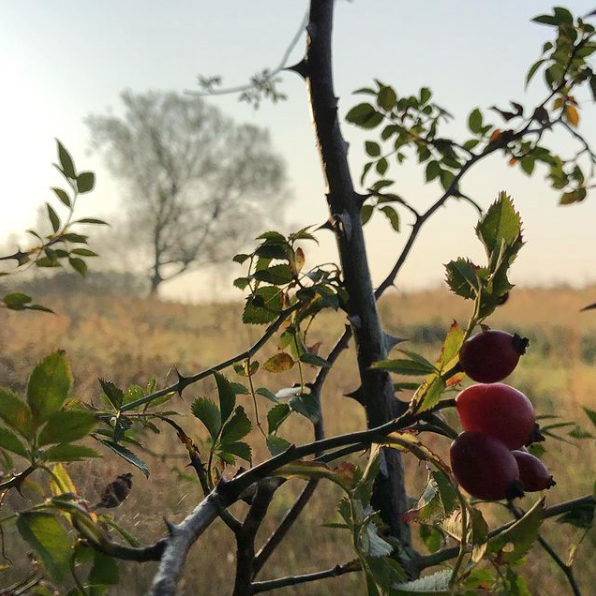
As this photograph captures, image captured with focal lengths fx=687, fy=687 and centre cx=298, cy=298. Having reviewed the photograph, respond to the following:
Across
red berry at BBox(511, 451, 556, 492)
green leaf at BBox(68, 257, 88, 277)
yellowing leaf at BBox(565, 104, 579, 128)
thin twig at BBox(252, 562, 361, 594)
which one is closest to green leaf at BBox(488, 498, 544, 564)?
red berry at BBox(511, 451, 556, 492)

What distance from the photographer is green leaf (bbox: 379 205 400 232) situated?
2.00ft

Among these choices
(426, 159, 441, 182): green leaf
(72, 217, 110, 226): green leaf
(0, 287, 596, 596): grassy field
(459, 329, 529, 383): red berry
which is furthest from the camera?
(0, 287, 596, 596): grassy field

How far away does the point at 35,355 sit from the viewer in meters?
1.48

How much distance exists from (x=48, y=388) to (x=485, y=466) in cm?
15

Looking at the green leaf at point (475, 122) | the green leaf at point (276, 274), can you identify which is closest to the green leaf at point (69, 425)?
the green leaf at point (276, 274)

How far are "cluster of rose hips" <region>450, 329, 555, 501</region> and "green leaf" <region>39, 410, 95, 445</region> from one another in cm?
13

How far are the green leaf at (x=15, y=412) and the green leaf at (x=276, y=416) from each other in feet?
0.62

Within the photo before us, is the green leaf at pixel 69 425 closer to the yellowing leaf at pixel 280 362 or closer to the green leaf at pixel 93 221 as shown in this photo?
the yellowing leaf at pixel 280 362

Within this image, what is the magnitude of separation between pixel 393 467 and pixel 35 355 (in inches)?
47.7

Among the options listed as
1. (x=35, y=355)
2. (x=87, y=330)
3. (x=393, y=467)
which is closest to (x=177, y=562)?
(x=393, y=467)

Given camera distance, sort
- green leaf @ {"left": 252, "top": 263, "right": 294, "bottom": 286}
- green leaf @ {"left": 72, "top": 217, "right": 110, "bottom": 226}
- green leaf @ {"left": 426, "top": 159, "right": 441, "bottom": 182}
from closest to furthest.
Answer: green leaf @ {"left": 252, "top": 263, "right": 294, "bottom": 286} → green leaf @ {"left": 72, "top": 217, "right": 110, "bottom": 226} → green leaf @ {"left": 426, "top": 159, "right": 441, "bottom": 182}

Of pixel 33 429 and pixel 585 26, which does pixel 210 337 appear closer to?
pixel 585 26

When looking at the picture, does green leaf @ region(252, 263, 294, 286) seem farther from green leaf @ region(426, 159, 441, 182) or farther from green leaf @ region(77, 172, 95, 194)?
green leaf @ region(426, 159, 441, 182)

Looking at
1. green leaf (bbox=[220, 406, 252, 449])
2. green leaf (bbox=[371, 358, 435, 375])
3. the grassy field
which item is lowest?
the grassy field
